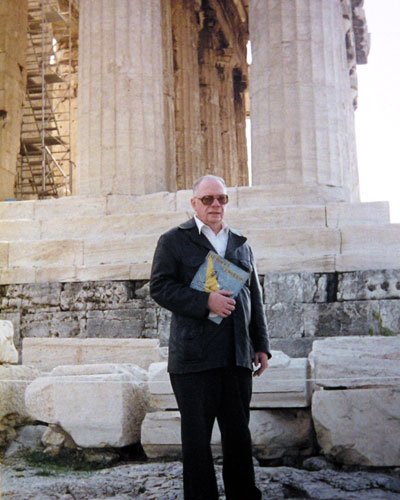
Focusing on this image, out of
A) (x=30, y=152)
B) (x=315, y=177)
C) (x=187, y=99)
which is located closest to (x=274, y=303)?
(x=315, y=177)

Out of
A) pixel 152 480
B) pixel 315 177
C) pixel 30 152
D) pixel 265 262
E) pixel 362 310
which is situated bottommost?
pixel 152 480

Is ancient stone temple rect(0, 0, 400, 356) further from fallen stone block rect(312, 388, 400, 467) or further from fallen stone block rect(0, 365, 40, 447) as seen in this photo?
fallen stone block rect(312, 388, 400, 467)

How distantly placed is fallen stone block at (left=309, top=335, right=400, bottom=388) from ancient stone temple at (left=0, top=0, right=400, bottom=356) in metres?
2.90

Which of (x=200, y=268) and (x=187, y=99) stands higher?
(x=187, y=99)

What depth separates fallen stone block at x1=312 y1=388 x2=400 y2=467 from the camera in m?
5.23

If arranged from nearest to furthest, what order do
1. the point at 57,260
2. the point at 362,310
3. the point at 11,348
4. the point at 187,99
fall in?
1. the point at 11,348
2. the point at 362,310
3. the point at 57,260
4. the point at 187,99

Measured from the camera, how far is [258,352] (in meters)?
4.41

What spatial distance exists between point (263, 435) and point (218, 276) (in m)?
1.91

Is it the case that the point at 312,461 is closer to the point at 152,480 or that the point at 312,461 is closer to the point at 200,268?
the point at 152,480

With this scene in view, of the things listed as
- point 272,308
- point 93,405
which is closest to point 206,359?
point 93,405

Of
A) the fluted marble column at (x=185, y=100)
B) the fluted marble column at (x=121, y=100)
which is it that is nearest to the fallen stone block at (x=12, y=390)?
the fluted marble column at (x=121, y=100)

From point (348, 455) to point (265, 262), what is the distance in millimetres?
4750

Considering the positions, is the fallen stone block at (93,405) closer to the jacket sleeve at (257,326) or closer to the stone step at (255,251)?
the jacket sleeve at (257,326)

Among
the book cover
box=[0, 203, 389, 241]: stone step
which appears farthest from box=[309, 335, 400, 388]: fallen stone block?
box=[0, 203, 389, 241]: stone step
